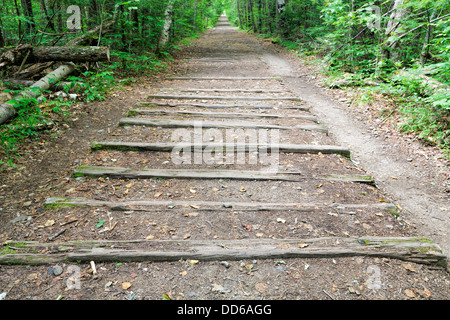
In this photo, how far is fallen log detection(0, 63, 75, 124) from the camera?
4.61 m

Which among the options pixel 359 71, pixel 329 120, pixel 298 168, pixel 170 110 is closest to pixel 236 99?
pixel 170 110

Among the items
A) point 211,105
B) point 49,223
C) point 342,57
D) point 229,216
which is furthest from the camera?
point 342,57

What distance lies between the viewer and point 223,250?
2.56 metres

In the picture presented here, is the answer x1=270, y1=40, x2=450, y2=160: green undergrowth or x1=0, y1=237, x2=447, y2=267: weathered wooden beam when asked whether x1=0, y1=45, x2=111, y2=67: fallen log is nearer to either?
x1=0, y1=237, x2=447, y2=267: weathered wooden beam

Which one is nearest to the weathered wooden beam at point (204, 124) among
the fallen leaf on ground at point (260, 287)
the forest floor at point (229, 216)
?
the forest floor at point (229, 216)

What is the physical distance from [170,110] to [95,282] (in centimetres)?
411

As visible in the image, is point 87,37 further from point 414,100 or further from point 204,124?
point 414,100

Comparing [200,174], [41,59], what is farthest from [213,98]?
[41,59]

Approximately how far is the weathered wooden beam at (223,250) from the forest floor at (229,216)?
47mm

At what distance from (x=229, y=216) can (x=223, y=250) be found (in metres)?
0.56

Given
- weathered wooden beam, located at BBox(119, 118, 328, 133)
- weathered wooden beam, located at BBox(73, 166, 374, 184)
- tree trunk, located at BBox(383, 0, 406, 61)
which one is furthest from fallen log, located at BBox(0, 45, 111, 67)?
tree trunk, located at BBox(383, 0, 406, 61)

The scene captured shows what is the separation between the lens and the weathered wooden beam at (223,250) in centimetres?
246

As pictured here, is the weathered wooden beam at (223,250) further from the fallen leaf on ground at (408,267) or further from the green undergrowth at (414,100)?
the green undergrowth at (414,100)
